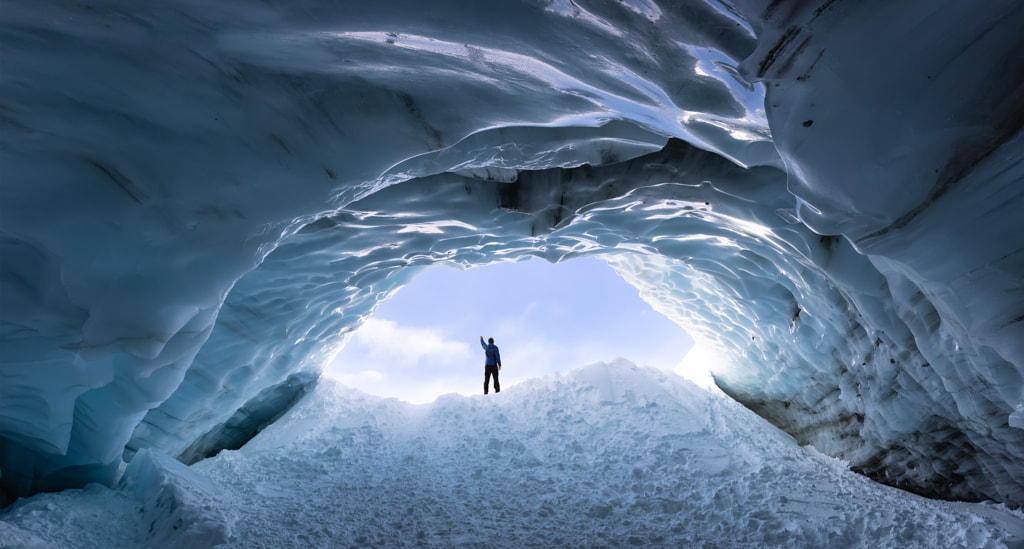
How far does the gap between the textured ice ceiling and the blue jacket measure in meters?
4.96

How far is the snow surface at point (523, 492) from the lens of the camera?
135 inches

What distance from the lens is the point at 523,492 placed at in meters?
4.65

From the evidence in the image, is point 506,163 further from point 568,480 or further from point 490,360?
point 490,360

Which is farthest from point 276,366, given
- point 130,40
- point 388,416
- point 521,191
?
point 130,40

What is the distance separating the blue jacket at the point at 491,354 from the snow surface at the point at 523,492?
7.64ft

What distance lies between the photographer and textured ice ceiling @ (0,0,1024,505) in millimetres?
1964

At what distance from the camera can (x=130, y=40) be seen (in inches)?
81.4

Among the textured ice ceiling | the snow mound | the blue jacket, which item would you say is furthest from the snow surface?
the blue jacket

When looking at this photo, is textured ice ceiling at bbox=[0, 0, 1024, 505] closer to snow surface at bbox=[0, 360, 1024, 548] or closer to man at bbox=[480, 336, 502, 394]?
snow surface at bbox=[0, 360, 1024, 548]

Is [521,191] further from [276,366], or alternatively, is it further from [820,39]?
[276,366]

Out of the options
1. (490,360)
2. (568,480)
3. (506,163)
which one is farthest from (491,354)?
(506,163)

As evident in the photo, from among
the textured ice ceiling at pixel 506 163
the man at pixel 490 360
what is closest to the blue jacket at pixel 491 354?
Result: the man at pixel 490 360

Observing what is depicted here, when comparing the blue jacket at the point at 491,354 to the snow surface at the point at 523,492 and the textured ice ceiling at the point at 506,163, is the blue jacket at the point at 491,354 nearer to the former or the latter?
the snow surface at the point at 523,492

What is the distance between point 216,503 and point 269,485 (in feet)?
2.96
